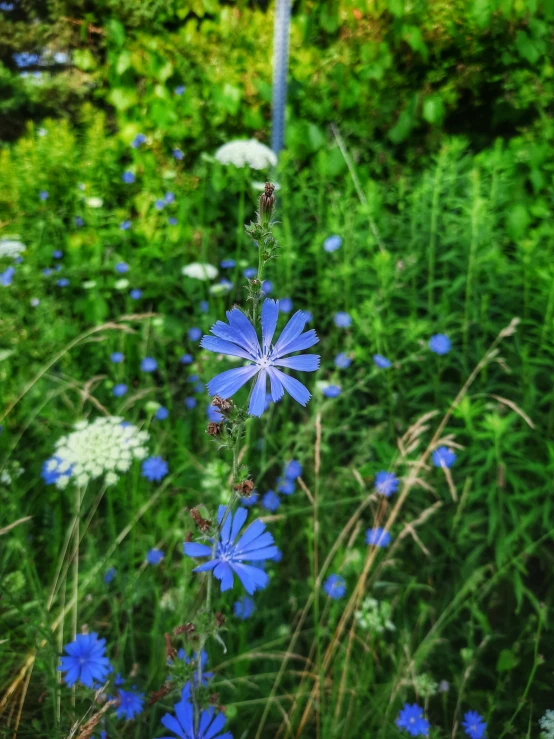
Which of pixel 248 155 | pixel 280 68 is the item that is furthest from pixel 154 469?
pixel 280 68

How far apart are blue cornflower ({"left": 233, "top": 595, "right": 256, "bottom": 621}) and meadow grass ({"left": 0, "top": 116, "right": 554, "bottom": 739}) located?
0.12 feet

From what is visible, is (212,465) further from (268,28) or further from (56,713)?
(268,28)

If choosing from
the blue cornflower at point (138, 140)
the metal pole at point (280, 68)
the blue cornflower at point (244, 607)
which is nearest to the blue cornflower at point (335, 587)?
the blue cornflower at point (244, 607)

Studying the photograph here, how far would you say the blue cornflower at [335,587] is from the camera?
5.05 ft

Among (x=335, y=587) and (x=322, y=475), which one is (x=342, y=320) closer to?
(x=322, y=475)

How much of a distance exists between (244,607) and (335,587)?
25cm

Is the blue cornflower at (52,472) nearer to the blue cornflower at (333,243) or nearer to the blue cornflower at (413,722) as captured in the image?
the blue cornflower at (413,722)

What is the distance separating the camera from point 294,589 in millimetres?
1729

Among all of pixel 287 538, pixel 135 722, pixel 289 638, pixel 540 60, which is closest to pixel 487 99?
pixel 540 60

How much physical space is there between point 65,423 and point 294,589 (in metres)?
0.93

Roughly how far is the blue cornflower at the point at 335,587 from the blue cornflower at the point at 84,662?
65 centimetres

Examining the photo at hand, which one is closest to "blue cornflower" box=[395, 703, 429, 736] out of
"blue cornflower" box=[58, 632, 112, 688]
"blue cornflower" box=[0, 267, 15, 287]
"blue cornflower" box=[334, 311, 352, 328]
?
"blue cornflower" box=[58, 632, 112, 688]

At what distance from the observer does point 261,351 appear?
710 millimetres

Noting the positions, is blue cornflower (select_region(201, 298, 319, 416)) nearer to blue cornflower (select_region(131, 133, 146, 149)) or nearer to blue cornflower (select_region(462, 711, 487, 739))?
blue cornflower (select_region(462, 711, 487, 739))
